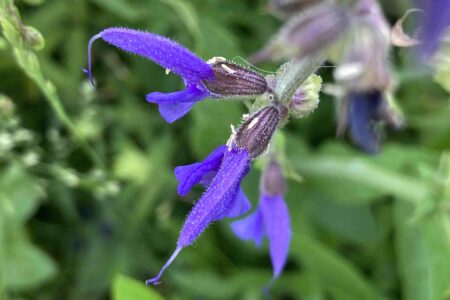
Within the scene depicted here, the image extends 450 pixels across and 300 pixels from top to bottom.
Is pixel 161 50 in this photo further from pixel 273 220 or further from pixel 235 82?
pixel 273 220

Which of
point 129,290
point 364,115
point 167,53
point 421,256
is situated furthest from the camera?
point 421,256

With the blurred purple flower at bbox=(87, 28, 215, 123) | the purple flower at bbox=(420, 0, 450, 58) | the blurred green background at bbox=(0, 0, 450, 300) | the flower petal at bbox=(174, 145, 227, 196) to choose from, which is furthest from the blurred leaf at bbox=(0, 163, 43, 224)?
the purple flower at bbox=(420, 0, 450, 58)

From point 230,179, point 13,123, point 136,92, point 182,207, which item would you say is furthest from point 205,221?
point 136,92

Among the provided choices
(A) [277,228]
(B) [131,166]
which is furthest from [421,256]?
(B) [131,166]

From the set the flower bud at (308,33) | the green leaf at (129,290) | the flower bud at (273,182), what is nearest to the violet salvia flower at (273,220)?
the flower bud at (273,182)

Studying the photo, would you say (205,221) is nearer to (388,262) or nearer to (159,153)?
(159,153)
